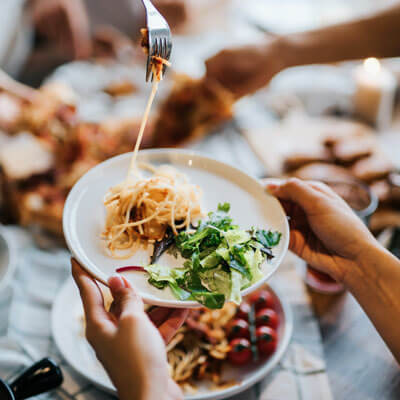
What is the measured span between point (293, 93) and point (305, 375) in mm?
2222

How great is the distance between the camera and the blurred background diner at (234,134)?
1.40 m

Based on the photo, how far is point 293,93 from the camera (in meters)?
2.99

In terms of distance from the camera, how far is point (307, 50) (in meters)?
2.20

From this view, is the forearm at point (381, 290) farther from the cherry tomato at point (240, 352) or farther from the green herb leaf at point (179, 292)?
the green herb leaf at point (179, 292)

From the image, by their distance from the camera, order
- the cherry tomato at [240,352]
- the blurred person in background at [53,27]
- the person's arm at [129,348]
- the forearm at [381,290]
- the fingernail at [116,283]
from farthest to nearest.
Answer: the blurred person in background at [53,27] → the cherry tomato at [240,352] → the forearm at [381,290] → the fingernail at [116,283] → the person's arm at [129,348]

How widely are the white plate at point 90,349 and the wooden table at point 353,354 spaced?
0.19 m

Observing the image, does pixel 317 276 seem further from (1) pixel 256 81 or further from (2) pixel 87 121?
(2) pixel 87 121

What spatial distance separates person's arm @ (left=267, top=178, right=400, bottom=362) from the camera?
47.6 inches

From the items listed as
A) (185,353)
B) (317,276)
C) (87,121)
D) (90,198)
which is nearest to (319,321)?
(317,276)

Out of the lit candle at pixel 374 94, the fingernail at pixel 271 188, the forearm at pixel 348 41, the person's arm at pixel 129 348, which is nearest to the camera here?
the person's arm at pixel 129 348

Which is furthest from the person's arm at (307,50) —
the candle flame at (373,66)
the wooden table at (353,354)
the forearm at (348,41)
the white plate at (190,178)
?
the wooden table at (353,354)

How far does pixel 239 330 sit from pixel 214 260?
407 mm

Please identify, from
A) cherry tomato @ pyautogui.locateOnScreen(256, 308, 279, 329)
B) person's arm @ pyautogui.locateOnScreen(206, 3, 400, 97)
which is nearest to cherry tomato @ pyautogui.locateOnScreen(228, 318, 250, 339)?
cherry tomato @ pyautogui.locateOnScreen(256, 308, 279, 329)

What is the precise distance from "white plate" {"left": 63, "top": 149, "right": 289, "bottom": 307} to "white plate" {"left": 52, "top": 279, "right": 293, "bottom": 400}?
369 millimetres
